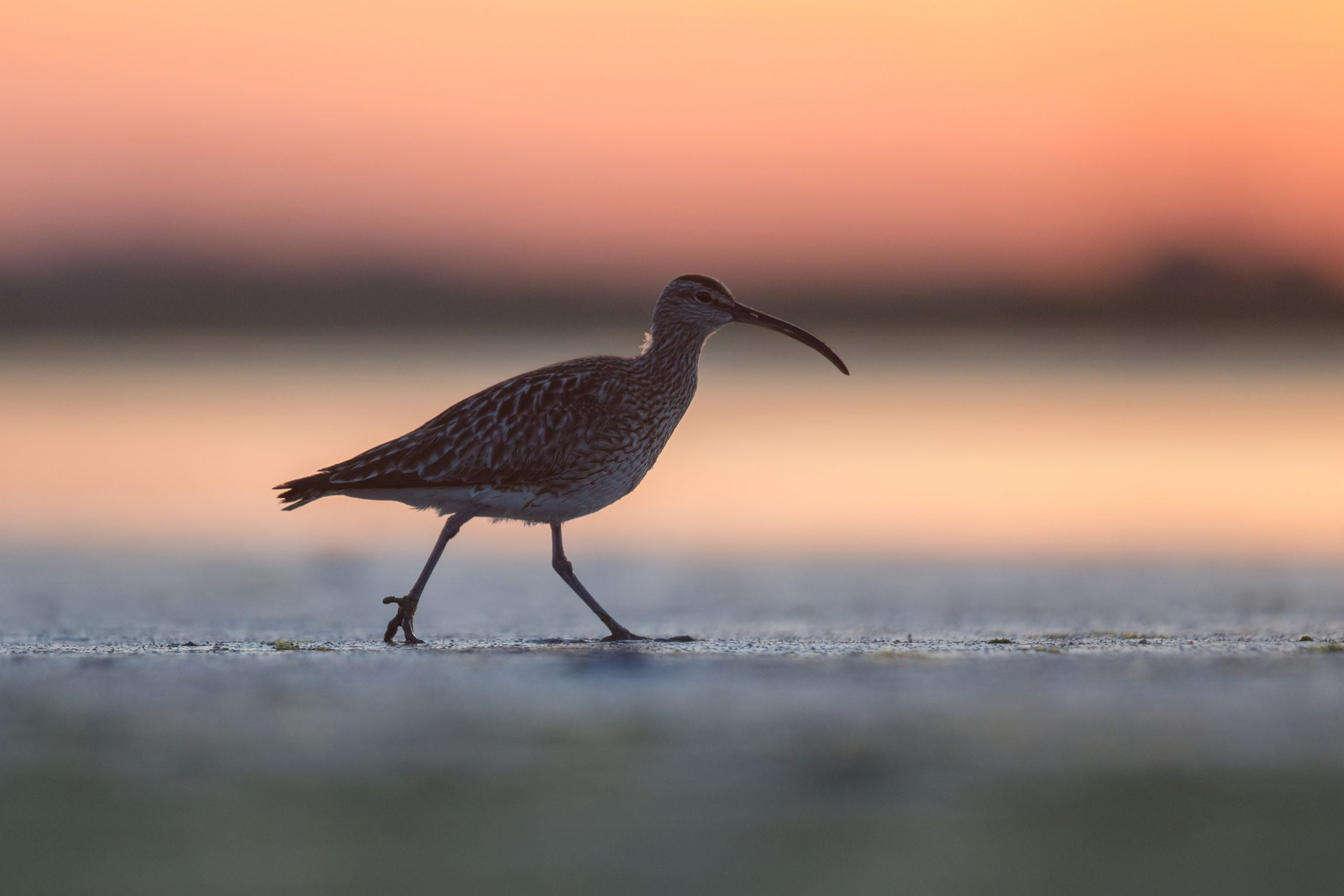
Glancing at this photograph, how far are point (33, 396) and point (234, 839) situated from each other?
104 feet

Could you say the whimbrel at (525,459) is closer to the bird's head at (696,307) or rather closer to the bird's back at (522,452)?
the bird's back at (522,452)

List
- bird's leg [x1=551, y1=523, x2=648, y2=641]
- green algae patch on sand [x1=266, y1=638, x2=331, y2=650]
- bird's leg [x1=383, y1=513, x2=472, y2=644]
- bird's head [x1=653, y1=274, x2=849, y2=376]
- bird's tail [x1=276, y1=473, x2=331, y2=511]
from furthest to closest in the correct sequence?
bird's head [x1=653, y1=274, x2=849, y2=376], bird's tail [x1=276, y1=473, x2=331, y2=511], bird's leg [x1=551, y1=523, x2=648, y2=641], bird's leg [x1=383, y1=513, x2=472, y2=644], green algae patch on sand [x1=266, y1=638, x2=331, y2=650]

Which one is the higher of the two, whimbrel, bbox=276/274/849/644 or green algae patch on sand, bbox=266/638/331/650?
whimbrel, bbox=276/274/849/644

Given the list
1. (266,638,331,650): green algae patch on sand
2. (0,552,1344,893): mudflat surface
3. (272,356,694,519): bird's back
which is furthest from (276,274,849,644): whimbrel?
(0,552,1344,893): mudflat surface

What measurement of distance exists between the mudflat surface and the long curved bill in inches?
83.7

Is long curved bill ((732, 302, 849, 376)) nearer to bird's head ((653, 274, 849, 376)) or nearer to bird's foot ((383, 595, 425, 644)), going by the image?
bird's head ((653, 274, 849, 376))

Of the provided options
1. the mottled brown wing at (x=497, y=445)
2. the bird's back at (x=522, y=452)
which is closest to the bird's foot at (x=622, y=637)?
the bird's back at (x=522, y=452)

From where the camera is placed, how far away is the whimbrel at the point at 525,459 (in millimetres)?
9156

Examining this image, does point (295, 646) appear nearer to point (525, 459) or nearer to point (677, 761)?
point (525, 459)

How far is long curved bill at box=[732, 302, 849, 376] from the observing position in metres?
10.7

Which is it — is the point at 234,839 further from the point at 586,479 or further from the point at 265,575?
the point at 265,575

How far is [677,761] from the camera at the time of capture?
6.42 metres

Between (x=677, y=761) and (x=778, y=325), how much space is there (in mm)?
5170

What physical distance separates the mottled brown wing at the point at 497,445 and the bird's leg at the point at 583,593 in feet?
1.64
